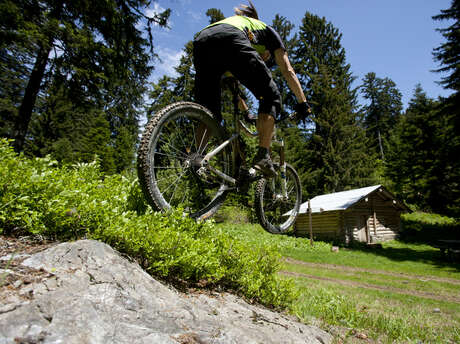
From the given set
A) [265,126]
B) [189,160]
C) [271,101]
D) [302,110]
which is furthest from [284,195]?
[189,160]

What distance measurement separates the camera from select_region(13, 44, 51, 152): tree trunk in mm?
8742

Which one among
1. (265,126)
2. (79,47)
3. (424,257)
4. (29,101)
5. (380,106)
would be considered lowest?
(424,257)

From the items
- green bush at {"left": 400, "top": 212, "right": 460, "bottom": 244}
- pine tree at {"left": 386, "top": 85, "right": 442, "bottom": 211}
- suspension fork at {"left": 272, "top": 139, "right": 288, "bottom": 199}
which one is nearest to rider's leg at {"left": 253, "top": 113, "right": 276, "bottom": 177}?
suspension fork at {"left": 272, "top": 139, "right": 288, "bottom": 199}

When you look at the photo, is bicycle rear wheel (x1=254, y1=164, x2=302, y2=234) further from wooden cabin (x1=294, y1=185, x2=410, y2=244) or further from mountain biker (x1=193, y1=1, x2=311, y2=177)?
wooden cabin (x1=294, y1=185, x2=410, y2=244)

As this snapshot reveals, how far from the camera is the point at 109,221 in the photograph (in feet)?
6.66

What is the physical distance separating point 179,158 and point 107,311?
1.66 meters

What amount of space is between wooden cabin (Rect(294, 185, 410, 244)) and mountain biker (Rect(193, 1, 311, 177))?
19836 millimetres

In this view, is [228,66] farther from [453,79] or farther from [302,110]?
[453,79]

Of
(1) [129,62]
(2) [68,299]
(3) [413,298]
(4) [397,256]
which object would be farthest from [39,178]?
(4) [397,256]

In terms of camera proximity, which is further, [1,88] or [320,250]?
[1,88]

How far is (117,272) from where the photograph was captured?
5.57ft

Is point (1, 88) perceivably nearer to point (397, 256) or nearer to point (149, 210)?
point (149, 210)

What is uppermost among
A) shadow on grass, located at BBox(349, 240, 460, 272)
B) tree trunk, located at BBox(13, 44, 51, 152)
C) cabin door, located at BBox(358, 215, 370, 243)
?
tree trunk, located at BBox(13, 44, 51, 152)

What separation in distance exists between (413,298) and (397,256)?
1077 cm
